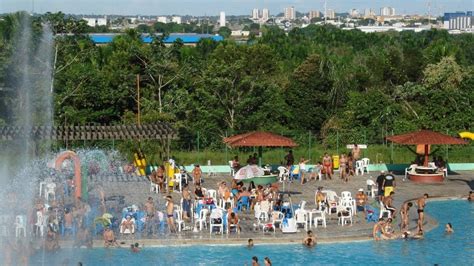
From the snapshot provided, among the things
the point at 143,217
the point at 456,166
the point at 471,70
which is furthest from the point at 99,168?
the point at 471,70

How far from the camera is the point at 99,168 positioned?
3028 centimetres

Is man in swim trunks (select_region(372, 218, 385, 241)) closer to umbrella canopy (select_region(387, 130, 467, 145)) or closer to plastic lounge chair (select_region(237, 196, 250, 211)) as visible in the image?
plastic lounge chair (select_region(237, 196, 250, 211))

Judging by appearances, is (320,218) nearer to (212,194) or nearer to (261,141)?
(212,194)

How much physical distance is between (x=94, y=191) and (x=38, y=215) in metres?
5.16

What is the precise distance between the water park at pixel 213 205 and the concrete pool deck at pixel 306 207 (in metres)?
0.05

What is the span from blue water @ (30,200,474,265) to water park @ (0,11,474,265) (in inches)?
1.1

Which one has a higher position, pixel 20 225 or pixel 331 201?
pixel 331 201

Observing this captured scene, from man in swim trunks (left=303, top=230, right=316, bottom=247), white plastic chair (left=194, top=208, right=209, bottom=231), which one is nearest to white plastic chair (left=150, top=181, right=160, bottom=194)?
white plastic chair (left=194, top=208, right=209, bottom=231)

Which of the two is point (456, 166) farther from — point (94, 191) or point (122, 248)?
point (122, 248)

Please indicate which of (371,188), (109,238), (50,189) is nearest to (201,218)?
(109,238)

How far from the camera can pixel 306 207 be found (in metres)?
26.3

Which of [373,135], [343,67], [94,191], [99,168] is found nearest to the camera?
[94,191]

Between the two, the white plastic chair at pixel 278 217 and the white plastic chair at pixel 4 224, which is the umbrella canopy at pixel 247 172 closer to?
the white plastic chair at pixel 278 217

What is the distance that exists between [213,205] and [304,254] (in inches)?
151
